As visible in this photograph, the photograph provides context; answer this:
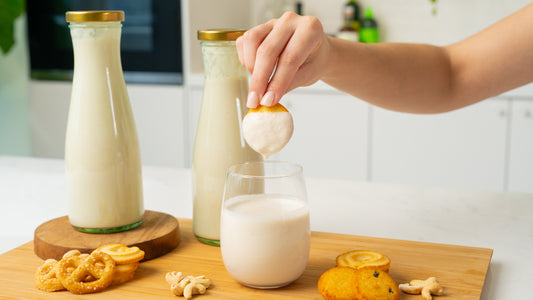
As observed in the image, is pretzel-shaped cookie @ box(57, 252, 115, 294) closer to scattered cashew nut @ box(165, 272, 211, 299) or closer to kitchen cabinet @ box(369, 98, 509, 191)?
scattered cashew nut @ box(165, 272, 211, 299)

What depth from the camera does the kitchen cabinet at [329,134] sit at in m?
2.48

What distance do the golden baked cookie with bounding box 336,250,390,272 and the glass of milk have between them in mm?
57

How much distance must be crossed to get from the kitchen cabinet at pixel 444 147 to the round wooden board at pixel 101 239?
1.68 m

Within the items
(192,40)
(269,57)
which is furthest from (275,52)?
(192,40)

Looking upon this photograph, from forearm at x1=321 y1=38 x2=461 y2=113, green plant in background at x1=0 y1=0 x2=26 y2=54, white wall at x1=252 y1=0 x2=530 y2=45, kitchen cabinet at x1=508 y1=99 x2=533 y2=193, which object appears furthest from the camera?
white wall at x1=252 y1=0 x2=530 y2=45

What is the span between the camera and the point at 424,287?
71 centimetres

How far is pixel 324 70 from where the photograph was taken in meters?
1.00

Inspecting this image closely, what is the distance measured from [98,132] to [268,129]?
268 millimetres

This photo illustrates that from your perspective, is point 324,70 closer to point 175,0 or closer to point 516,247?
point 516,247

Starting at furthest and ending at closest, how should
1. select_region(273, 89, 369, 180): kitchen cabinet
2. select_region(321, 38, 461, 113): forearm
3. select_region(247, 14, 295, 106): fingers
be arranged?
select_region(273, 89, 369, 180): kitchen cabinet < select_region(321, 38, 461, 113): forearm < select_region(247, 14, 295, 106): fingers

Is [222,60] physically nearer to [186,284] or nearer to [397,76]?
[186,284]

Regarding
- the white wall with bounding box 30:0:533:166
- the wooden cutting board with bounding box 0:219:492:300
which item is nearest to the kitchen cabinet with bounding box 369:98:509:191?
the white wall with bounding box 30:0:533:166

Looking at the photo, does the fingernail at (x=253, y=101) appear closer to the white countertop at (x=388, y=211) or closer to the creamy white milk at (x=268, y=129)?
the creamy white milk at (x=268, y=129)

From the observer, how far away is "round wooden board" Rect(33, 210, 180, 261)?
32.9 inches
